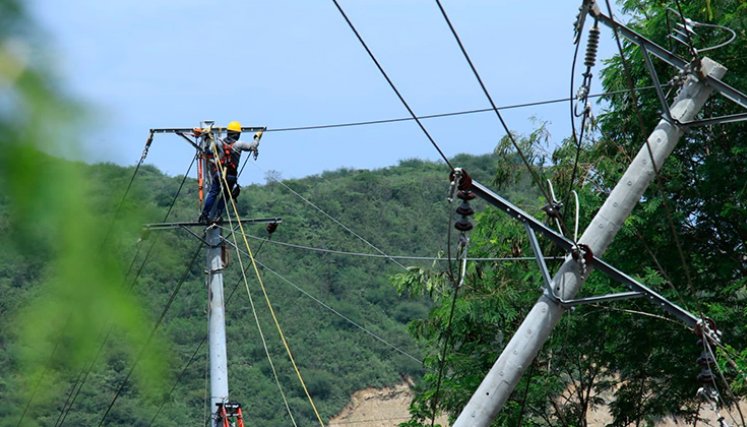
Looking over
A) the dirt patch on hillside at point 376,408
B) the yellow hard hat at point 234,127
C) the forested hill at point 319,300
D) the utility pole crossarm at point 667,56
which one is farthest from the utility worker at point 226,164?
the dirt patch on hillside at point 376,408

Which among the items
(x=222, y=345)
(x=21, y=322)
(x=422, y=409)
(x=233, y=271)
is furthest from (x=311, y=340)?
(x=21, y=322)

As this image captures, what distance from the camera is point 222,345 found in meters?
13.6

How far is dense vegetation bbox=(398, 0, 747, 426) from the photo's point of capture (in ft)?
56.1

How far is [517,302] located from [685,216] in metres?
2.82

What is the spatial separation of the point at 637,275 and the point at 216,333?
681cm

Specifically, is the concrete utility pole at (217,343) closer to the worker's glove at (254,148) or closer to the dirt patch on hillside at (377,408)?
the worker's glove at (254,148)

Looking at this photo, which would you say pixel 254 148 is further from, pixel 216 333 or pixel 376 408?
pixel 376 408

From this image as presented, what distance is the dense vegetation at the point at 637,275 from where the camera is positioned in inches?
673

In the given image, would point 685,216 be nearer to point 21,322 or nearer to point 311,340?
point 21,322

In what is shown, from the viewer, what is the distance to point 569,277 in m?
7.18

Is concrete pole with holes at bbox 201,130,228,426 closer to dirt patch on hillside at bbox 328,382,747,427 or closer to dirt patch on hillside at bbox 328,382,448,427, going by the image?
dirt patch on hillside at bbox 328,382,747,427

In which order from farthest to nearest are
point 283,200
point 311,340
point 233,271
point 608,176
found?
point 283,200, point 311,340, point 233,271, point 608,176

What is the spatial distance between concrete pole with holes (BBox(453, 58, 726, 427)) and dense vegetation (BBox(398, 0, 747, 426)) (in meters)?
9.04

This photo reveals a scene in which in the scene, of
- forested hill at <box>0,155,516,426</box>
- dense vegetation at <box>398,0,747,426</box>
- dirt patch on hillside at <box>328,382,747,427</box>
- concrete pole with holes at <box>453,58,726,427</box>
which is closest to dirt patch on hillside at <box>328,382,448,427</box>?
dirt patch on hillside at <box>328,382,747,427</box>
